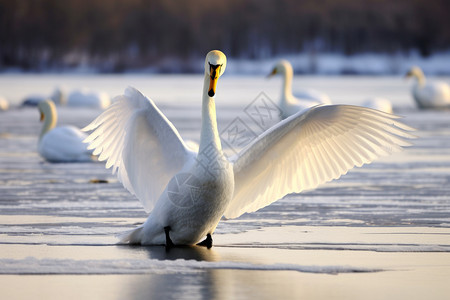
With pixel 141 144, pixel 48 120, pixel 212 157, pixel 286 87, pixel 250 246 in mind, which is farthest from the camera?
pixel 286 87

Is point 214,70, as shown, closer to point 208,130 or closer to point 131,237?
point 208,130

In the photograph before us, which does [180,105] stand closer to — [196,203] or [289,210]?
[289,210]

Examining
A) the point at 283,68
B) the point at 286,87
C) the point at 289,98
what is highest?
the point at 283,68

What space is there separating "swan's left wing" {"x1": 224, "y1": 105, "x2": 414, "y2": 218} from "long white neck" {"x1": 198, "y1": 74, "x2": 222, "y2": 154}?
1.91ft

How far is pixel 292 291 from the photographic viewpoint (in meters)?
5.47

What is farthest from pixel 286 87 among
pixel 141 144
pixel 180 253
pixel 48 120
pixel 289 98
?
pixel 180 253

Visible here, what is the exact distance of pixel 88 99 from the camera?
27.3m

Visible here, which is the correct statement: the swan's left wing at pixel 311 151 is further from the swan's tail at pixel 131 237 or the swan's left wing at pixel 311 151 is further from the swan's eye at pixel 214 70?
the swan's tail at pixel 131 237

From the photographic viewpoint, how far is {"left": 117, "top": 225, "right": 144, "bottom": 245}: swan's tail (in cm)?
704

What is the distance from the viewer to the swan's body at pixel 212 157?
6715 millimetres

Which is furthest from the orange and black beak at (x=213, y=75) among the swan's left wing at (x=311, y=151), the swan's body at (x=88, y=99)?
the swan's body at (x=88, y=99)

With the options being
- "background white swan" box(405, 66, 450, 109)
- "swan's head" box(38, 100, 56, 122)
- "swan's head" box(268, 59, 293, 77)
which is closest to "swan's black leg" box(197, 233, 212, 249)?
"swan's head" box(38, 100, 56, 122)

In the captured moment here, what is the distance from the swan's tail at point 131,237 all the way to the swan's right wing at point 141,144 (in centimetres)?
47

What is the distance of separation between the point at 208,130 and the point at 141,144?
799 mm
